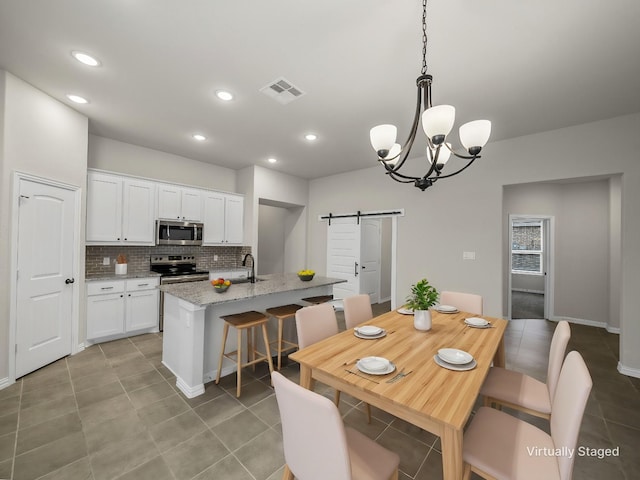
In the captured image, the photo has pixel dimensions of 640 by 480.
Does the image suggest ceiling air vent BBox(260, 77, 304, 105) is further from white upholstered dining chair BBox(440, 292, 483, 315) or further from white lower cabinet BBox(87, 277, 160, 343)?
white lower cabinet BBox(87, 277, 160, 343)

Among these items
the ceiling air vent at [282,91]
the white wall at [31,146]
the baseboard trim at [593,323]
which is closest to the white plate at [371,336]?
the ceiling air vent at [282,91]

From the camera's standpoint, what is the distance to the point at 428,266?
4.42 meters

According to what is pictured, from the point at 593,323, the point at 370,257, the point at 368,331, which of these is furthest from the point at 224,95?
the point at 593,323

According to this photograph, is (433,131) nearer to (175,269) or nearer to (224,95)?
(224,95)

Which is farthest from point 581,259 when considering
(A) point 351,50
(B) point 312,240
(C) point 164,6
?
(C) point 164,6

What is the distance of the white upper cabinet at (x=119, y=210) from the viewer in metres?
3.57

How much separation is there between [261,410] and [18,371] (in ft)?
8.11

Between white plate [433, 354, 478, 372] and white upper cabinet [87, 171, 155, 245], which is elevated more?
white upper cabinet [87, 171, 155, 245]

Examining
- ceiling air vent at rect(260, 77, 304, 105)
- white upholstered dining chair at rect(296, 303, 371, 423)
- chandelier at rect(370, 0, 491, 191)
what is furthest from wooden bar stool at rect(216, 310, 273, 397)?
ceiling air vent at rect(260, 77, 304, 105)

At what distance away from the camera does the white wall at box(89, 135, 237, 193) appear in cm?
394

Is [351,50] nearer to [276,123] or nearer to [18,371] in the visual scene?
[276,123]

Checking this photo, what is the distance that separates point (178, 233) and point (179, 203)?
20.0 inches

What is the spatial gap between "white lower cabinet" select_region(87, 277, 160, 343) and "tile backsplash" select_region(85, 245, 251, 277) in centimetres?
52

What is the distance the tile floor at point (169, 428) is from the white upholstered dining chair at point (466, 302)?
0.99 m
